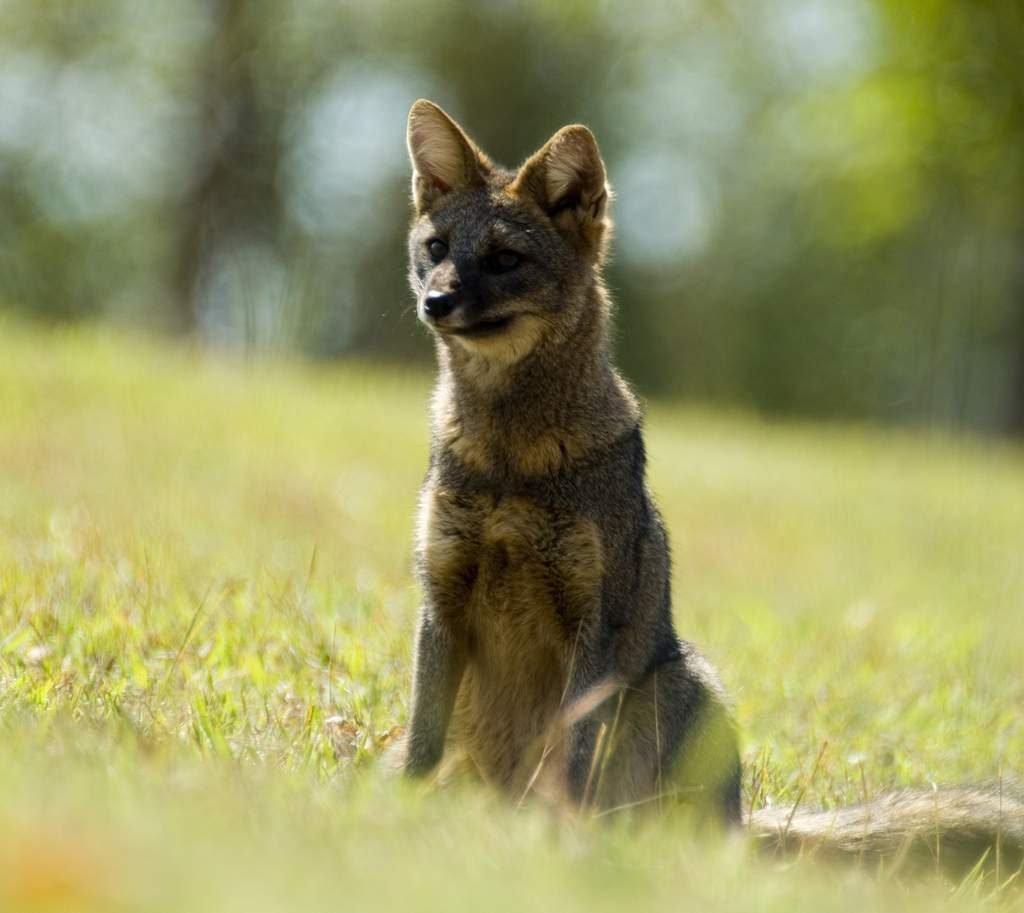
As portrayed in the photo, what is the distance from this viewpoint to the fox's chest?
432 centimetres

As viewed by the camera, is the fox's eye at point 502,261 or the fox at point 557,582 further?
the fox's eye at point 502,261

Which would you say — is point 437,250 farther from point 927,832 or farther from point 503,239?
point 927,832

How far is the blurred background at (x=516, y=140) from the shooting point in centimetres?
2514

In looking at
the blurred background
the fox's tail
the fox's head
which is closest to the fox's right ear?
the fox's head

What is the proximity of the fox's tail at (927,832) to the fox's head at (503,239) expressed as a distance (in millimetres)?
1913

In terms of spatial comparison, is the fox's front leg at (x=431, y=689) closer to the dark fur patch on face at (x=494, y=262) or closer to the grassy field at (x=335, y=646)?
the grassy field at (x=335, y=646)

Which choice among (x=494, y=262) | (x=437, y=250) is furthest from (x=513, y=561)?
(x=437, y=250)

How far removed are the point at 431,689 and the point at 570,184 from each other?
1928 mm

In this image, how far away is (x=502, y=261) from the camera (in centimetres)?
480

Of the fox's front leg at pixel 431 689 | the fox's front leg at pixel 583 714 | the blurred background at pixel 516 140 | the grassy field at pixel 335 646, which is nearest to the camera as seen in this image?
the grassy field at pixel 335 646

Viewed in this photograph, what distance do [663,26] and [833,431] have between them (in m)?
13.2

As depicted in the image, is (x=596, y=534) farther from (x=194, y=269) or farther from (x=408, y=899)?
(x=194, y=269)

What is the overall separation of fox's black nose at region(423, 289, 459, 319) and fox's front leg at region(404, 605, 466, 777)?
3.29 feet

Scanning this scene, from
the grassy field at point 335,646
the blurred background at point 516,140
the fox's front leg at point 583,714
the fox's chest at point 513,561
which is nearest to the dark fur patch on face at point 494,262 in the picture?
the fox's chest at point 513,561
